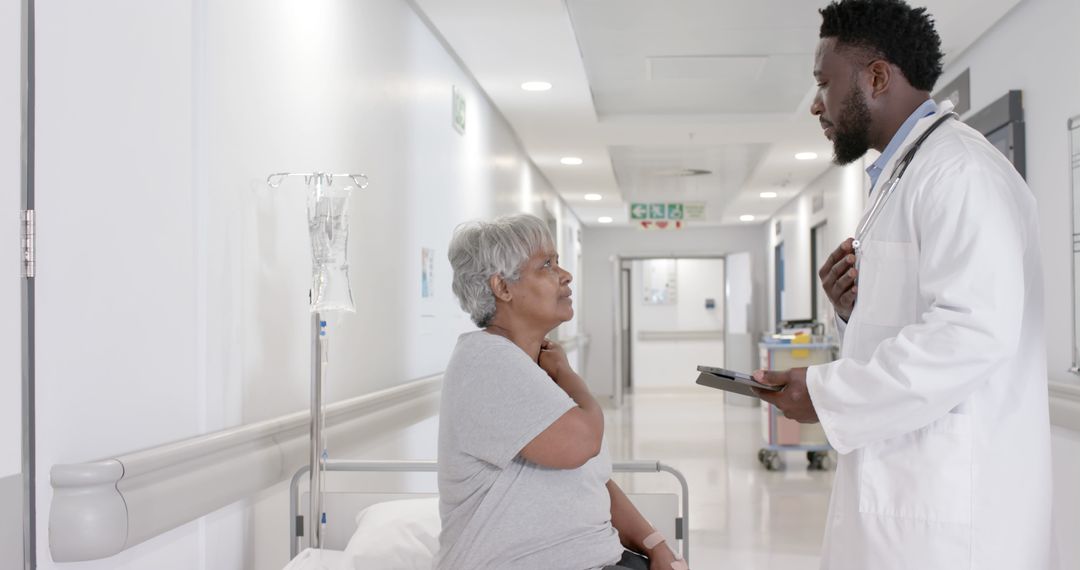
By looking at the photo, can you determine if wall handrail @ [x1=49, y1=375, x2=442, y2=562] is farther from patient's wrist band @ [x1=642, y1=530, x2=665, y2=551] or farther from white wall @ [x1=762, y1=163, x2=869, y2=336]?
white wall @ [x1=762, y1=163, x2=869, y2=336]

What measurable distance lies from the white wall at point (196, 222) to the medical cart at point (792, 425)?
15.0 ft

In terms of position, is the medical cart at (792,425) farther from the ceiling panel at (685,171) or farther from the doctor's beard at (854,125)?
the doctor's beard at (854,125)

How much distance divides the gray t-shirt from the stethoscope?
0.65 m

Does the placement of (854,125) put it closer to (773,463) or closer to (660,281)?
(773,463)

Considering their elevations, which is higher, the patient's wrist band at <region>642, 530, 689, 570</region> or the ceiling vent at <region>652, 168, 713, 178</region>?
the ceiling vent at <region>652, 168, 713, 178</region>

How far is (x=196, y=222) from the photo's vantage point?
2.39 m

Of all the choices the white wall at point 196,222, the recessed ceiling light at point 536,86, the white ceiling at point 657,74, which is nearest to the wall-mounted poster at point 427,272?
the white wall at point 196,222

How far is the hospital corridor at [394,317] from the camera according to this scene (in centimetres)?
168

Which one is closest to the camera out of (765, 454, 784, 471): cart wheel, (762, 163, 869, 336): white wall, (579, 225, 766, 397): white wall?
(765, 454, 784, 471): cart wheel

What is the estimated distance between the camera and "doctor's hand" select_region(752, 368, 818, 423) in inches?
69.7

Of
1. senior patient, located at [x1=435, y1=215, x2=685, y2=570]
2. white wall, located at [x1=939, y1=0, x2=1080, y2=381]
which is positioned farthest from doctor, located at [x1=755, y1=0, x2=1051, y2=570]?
white wall, located at [x1=939, y1=0, x2=1080, y2=381]

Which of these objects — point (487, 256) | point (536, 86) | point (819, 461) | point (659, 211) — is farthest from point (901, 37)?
point (659, 211)

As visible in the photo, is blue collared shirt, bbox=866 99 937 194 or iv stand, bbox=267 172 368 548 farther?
iv stand, bbox=267 172 368 548

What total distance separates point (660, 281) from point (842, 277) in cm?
1627
